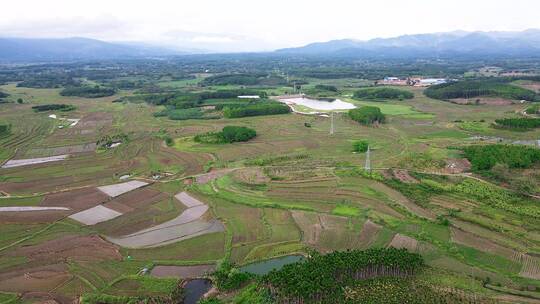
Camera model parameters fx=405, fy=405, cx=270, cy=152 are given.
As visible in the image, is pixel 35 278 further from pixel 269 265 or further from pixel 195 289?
pixel 269 265

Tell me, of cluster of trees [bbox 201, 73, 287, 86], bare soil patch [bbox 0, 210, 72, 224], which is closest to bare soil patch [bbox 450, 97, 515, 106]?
cluster of trees [bbox 201, 73, 287, 86]

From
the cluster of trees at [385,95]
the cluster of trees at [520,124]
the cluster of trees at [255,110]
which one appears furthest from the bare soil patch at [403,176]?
the cluster of trees at [385,95]

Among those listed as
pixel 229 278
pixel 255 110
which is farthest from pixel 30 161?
pixel 255 110

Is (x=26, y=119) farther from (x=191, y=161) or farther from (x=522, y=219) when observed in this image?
(x=522, y=219)

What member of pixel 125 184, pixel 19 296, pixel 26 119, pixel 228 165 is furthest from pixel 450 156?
pixel 26 119

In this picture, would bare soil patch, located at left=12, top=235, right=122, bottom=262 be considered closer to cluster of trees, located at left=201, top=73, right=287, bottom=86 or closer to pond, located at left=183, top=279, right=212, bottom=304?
pond, located at left=183, top=279, right=212, bottom=304
